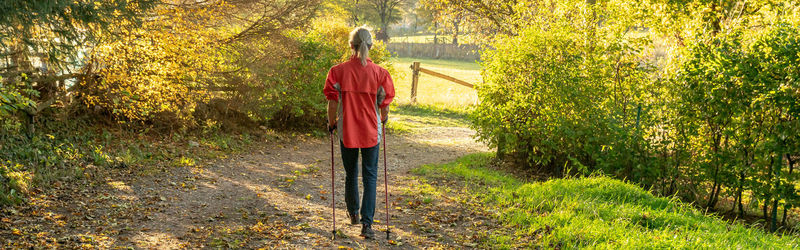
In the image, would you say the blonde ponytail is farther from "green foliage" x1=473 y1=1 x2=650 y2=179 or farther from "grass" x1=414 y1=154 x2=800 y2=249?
"green foliage" x1=473 y1=1 x2=650 y2=179

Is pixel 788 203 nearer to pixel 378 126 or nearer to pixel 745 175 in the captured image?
pixel 745 175

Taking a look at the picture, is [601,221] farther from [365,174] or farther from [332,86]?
[332,86]

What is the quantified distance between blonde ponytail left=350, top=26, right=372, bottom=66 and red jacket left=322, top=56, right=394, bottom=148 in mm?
47

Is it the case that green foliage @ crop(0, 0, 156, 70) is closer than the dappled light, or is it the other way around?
green foliage @ crop(0, 0, 156, 70)

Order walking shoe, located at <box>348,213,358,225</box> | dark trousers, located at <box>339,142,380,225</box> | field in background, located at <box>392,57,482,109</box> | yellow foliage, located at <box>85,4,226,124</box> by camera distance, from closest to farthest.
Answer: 1. dark trousers, located at <box>339,142,380,225</box>
2. walking shoe, located at <box>348,213,358,225</box>
3. yellow foliage, located at <box>85,4,226,124</box>
4. field in background, located at <box>392,57,482,109</box>

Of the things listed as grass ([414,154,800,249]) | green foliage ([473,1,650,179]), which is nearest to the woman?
grass ([414,154,800,249])

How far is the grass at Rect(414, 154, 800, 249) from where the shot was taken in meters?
4.80

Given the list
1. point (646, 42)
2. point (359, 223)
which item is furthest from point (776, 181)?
point (359, 223)

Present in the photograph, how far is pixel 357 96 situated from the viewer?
4.74 metres

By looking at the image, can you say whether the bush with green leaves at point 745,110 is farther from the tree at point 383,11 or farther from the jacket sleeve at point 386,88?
the tree at point 383,11

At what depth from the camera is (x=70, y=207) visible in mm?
5742

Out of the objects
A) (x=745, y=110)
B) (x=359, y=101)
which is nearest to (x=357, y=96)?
(x=359, y=101)

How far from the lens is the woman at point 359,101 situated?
4684 mm

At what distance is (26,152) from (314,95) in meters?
5.71
